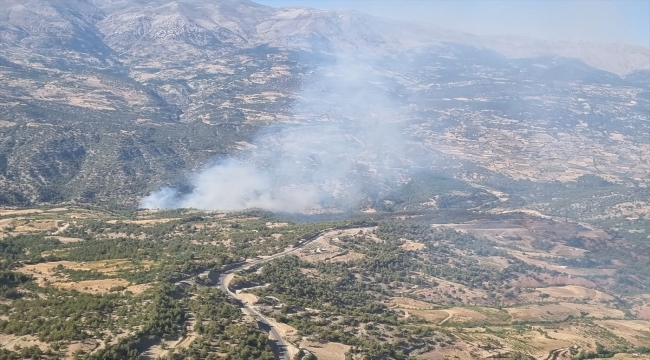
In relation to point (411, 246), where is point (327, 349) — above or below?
above

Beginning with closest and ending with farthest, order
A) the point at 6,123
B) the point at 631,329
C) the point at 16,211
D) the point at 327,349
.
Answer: the point at 327,349
the point at 631,329
the point at 16,211
the point at 6,123

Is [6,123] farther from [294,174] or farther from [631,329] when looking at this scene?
[631,329]

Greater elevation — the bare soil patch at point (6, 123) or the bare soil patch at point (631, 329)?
the bare soil patch at point (6, 123)

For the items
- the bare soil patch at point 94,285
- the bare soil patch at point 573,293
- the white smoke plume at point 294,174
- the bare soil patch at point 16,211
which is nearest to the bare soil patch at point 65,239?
the bare soil patch at point 16,211

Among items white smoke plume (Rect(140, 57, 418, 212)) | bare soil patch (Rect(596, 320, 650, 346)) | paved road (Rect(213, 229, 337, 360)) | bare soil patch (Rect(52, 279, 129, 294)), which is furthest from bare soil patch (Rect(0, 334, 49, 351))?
white smoke plume (Rect(140, 57, 418, 212))

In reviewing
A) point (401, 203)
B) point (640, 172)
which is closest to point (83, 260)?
point (401, 203)

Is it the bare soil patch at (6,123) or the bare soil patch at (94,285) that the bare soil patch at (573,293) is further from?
the bare soil patch at (6,123)

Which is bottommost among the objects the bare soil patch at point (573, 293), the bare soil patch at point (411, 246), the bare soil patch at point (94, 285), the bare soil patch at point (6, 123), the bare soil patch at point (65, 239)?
the bare soil patch at point (573, 293)

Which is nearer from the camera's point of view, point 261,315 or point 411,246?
point 261,315

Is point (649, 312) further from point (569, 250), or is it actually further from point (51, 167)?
point (51, 167)

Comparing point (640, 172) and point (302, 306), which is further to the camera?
point (640, 172)

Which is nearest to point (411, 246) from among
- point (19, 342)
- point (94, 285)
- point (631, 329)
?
point (631, 329)
